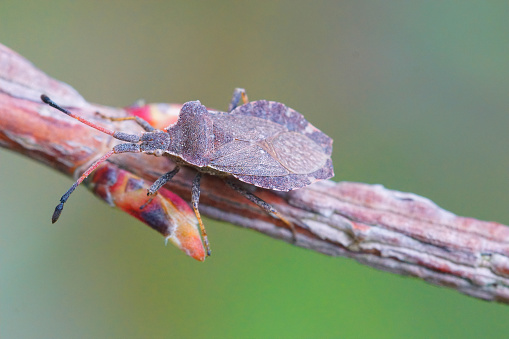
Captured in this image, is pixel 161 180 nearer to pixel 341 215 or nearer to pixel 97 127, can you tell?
pixel 97 127

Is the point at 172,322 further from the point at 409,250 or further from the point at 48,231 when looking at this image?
Result: the point at 409,250

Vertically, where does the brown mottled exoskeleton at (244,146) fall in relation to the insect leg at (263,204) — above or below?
above

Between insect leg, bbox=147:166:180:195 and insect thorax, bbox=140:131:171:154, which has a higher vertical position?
insect thorax, bbox=140:131:171:154

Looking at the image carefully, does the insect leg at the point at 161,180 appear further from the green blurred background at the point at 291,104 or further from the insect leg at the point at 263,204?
the green blurred background at the point at 291,104

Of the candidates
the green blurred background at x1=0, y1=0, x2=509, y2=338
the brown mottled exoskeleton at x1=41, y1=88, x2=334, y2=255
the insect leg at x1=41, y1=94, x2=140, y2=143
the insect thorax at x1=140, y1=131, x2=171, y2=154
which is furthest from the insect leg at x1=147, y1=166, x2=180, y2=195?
the green blurred background at x1=0, y1=0, x2=509, y2=338

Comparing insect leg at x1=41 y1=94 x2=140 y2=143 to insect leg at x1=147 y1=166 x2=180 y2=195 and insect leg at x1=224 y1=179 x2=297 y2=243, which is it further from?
insect leg at x1=224 y1=179 x2=297 y2=243

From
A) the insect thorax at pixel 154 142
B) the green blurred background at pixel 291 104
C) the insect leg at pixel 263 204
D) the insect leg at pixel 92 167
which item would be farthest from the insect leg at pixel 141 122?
the green blurred background at pixel 291 104
